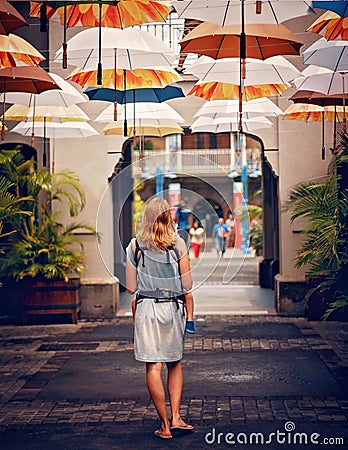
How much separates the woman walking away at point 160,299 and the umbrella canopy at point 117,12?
3745 mm

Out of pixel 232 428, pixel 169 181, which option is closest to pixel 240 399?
pixel 232 428

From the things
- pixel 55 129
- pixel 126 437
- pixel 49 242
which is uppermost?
pixel 55 129

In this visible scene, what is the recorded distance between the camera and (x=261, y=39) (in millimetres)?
10625

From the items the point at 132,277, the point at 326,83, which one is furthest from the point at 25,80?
the point at 132,277

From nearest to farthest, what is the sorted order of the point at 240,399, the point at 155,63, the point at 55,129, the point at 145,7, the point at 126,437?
the point at 126,437 < the point at 240,399 < the point at 145,7 < the point at 155,63 < the point at 55,129

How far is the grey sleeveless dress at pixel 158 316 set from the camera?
23.1 ft

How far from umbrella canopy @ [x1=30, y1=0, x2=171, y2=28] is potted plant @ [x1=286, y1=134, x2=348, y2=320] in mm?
2954

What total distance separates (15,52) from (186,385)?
164 inches

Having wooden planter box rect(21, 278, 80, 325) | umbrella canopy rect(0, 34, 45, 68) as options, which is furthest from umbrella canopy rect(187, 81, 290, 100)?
wooden planter box rect(21, 278, 80, 325)

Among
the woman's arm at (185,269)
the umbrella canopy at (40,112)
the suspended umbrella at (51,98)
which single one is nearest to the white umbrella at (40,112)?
the umbrella canopy at (40,112)

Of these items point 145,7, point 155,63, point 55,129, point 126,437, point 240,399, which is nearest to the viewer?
point 126,437

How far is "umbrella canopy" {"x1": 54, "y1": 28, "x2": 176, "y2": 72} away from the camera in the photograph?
11.0 metres

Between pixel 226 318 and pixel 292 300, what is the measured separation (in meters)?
1.16

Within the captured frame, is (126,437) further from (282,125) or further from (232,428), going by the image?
(282,125)
